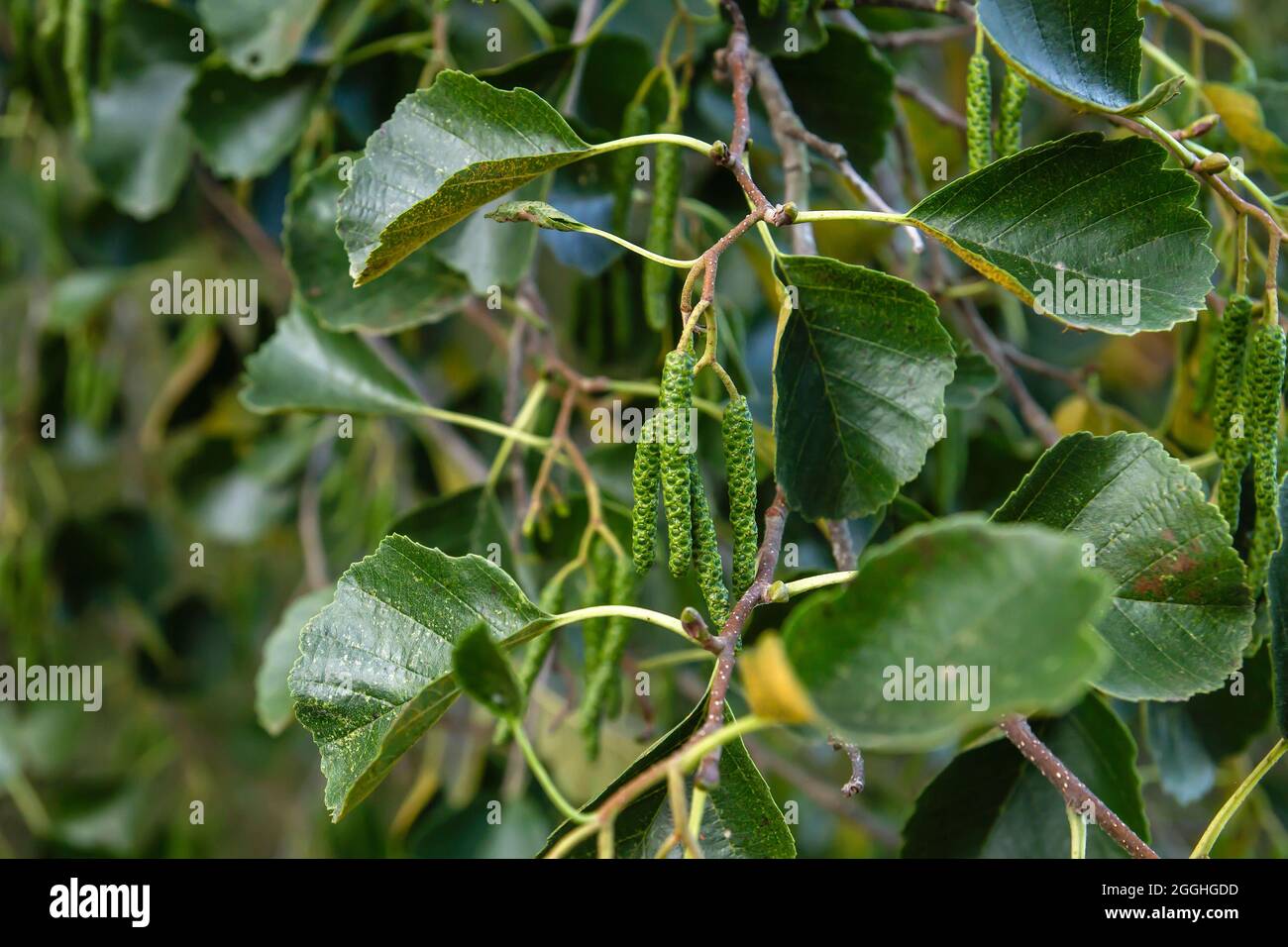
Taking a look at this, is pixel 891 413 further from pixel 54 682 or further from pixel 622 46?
pixel 54 682

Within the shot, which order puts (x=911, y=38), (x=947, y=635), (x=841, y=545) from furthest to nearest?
(x=911, y=38) → (x=841, y=545) → (x=947, y=635)

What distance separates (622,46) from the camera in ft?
2.53

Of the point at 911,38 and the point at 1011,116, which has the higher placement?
the point at 911,38

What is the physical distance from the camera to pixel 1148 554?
1.68 feet

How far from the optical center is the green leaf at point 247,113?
89 centimetres

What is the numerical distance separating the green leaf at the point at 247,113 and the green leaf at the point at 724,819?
62cm

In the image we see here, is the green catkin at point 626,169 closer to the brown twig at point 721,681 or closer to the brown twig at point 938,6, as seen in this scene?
the brown twig at point 938,6

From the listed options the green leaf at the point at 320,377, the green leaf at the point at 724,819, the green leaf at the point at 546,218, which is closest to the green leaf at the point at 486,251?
the green leaf at the point at 320,377

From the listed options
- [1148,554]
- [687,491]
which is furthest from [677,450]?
[1148,554]

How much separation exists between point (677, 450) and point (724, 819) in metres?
0.17

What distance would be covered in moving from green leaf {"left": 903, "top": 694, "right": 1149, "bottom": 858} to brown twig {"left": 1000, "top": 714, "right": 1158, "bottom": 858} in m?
0.12

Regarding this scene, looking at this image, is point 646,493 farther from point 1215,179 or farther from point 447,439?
point 447,439

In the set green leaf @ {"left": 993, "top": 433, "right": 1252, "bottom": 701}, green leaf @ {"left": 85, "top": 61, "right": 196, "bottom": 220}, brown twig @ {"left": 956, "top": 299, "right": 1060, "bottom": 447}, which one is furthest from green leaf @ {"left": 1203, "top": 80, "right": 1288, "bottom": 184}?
green leaf @ {"left": 85, "top": 61, "right": 196, "bottom": 220}
